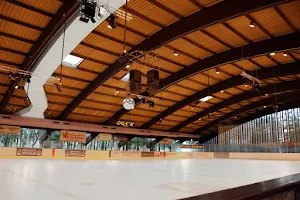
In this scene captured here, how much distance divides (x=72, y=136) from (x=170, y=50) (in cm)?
1516

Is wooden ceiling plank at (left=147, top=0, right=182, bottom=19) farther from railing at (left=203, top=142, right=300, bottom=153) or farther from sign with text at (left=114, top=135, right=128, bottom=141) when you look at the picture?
railing at (left=203, top=142, right=300, bottom=153)

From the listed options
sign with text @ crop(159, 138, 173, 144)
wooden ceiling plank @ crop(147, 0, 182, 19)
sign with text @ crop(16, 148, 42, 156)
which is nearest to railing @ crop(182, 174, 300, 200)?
wooden ceiling plank @ crop(147, 0, 182, 19)

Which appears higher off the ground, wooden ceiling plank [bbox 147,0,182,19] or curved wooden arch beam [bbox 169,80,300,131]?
wooden ceiling plank [bbox 147,0,182,19]

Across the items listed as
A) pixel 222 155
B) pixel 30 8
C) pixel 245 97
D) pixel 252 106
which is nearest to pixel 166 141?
pixel 222 155

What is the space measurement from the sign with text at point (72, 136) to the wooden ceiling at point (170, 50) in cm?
173

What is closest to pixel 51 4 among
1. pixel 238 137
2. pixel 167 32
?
pixel 167 32

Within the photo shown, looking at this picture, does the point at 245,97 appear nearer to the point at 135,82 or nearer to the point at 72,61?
the point at 72,61

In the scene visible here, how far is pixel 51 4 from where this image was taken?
1291 centimetres

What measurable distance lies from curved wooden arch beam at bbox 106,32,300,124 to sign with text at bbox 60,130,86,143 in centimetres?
1131

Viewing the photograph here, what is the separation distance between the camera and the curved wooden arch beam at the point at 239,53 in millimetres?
15641

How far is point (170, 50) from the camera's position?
1900cm

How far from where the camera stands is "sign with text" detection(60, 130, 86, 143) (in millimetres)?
26234

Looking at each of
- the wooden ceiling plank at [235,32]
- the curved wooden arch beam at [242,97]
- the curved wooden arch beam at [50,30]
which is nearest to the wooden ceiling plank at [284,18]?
the wooden ceiling plank at [235,32]

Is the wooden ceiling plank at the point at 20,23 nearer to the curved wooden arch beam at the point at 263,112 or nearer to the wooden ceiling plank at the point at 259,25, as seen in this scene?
the wooden ceiling plank at the point at 259,25
